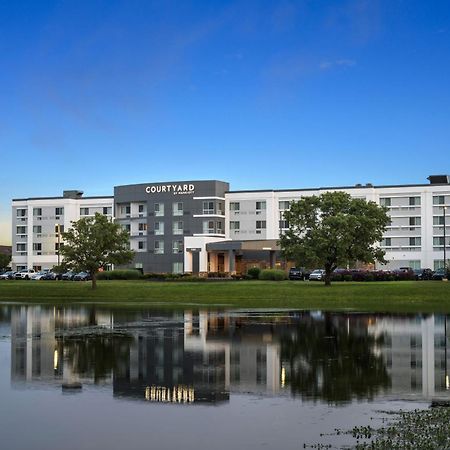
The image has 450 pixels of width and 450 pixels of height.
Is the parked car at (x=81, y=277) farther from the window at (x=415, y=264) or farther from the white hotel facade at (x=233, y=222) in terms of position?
the window at (x=415, y=264)

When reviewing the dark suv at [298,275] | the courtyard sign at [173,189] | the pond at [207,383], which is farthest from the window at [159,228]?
the pond at [207,383]

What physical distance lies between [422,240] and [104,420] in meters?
117

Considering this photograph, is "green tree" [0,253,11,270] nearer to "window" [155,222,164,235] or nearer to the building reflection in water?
"window" [155,222,164,235]

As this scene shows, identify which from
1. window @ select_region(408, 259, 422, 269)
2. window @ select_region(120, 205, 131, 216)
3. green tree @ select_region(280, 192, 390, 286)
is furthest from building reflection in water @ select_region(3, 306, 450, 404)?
window @ select_region(120, 205, 131, 216)

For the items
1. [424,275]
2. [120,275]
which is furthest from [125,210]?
[424,275]

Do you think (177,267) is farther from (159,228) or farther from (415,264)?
(415,264)

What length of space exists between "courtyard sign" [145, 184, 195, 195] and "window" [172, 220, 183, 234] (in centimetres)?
504

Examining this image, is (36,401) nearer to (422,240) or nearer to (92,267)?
(92,267)

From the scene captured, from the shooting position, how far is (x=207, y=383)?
18.1 meters

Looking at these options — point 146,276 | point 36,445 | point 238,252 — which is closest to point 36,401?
point 36,445

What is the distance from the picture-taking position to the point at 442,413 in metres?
14.1

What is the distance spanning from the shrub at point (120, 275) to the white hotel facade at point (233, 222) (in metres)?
18.8

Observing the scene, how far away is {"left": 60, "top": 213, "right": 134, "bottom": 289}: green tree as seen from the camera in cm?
7669

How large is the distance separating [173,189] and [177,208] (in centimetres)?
338
